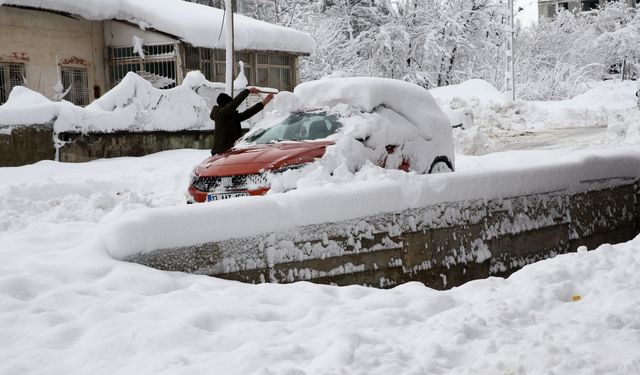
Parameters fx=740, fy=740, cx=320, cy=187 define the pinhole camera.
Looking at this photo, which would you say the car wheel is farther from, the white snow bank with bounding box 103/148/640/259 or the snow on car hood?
the white snow bank with bounding box 103/148/640/259

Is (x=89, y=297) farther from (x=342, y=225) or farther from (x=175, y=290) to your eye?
(x=342, y=225)

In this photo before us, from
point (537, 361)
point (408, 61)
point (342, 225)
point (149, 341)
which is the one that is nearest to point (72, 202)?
point (342, 225)

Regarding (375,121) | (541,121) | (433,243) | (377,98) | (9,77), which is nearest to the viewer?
(433,243)

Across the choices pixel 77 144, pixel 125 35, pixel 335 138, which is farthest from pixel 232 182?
pixel 125 35

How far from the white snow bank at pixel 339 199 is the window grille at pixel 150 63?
55.0 ft

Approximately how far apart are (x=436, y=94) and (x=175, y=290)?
25.8 metres

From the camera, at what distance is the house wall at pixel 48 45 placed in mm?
20188

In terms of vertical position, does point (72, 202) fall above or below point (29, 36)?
below

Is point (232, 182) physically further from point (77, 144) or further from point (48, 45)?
point (48, 45)

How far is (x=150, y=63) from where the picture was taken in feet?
77.0

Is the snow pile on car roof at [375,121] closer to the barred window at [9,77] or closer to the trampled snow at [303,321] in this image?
the trampled snow at [303,321]

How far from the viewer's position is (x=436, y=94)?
97.1ft

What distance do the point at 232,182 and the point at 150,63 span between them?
16.8m

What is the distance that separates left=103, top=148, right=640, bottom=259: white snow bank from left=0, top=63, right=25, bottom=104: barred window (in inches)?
604
